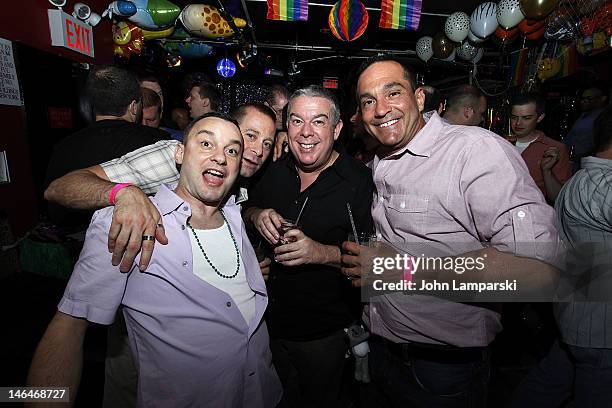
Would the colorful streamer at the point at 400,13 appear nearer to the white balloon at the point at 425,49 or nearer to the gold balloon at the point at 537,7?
the gold balloon at the point at 537,7

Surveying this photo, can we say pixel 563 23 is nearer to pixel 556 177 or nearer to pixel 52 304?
pixel 556 177

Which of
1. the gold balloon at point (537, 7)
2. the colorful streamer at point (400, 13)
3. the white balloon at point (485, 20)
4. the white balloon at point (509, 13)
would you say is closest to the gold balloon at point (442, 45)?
the white balloon at point (485, 20)

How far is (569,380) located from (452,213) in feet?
5.61

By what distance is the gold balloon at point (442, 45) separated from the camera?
6703 mm

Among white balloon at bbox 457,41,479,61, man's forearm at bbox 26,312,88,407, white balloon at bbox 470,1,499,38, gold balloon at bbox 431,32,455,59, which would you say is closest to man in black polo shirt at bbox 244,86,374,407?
man's forearm at bbox 26,312,88,407

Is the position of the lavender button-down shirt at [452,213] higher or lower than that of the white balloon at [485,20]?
lower

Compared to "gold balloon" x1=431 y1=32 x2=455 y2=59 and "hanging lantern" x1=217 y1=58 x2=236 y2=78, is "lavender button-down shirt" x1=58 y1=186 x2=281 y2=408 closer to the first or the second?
"gold balloon" x1=431 y1=32 x2=455 y2=59

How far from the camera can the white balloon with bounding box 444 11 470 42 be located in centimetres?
607

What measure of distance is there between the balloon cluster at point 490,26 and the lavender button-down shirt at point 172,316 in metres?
5.47

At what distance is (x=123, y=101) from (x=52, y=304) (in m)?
2.17

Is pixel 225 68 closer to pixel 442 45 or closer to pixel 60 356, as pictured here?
pixel 442 45

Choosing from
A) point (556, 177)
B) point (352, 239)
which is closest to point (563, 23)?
point (556, 177)

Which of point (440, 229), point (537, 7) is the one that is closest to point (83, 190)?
point (440, 229)

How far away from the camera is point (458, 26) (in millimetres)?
6082
